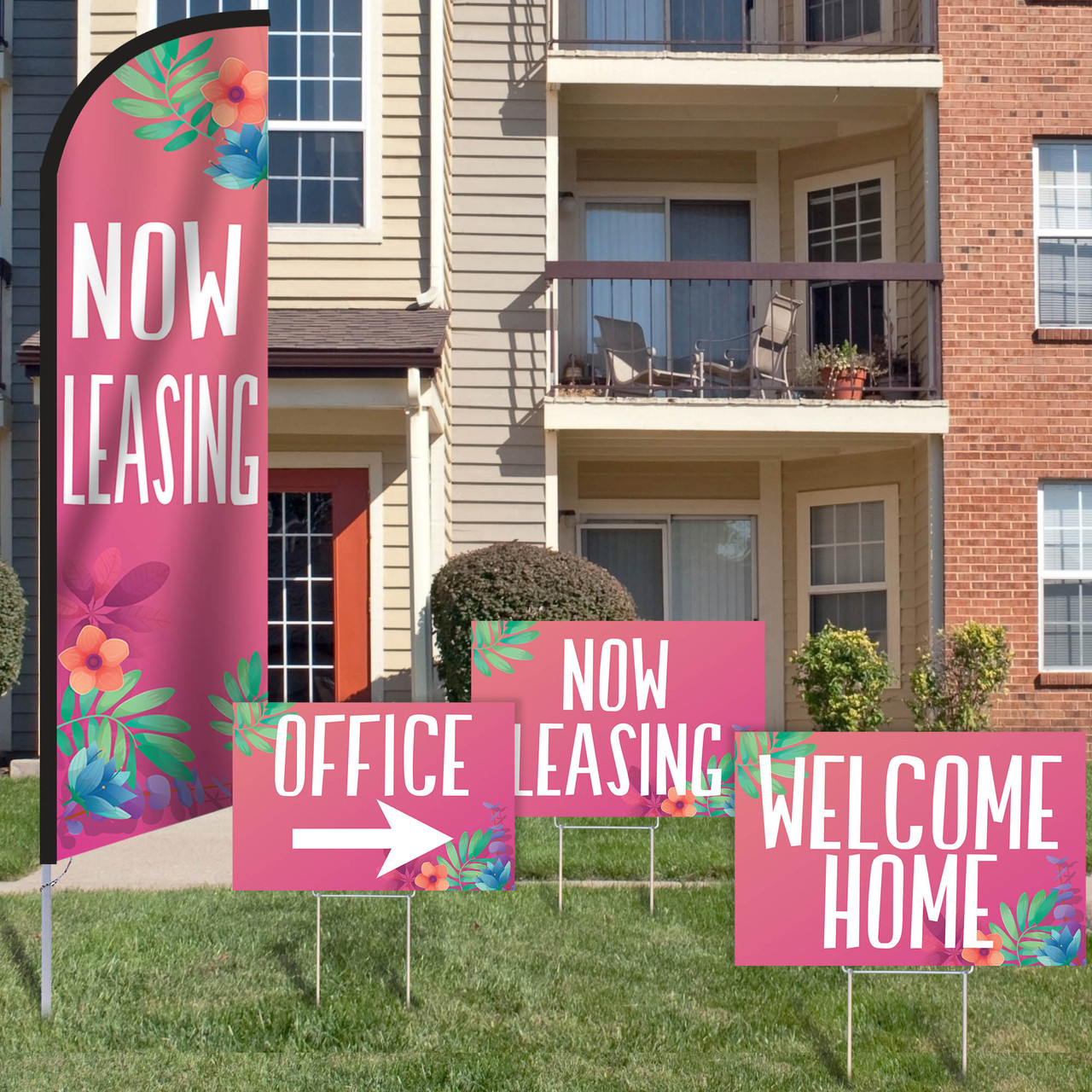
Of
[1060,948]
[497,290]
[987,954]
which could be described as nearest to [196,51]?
[987,954]

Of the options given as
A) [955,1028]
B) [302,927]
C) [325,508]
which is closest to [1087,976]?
[955,1028]

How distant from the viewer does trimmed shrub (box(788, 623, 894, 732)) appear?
37.0 feet

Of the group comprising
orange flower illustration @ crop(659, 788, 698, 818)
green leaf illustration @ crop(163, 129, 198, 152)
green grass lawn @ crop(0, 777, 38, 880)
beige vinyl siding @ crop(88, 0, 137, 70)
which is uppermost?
beige vinyl siding @ crop(88, 0, 137, 70)

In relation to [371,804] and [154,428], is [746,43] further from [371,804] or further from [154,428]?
[371,804]

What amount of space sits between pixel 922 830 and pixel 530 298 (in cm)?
827

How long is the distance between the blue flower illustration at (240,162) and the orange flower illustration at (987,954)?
3.76 metres

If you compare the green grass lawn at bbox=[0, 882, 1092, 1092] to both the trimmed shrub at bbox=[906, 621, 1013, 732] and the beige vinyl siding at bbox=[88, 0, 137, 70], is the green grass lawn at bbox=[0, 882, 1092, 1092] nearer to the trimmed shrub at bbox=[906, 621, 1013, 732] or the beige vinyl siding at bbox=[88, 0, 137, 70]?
the trimmed shrub at bbox=[906, 621, 1013, 732]

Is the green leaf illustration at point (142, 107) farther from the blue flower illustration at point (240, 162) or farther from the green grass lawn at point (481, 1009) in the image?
the green grass lawn at point (481, 1009)

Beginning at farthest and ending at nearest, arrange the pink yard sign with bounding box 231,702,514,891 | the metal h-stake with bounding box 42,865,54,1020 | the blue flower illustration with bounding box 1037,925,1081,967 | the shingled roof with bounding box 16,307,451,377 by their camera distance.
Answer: the shingled roof with bounding box 16,307,451,377
the pink yard sign with bounding box 231,702,514,891
the metal h-stake with bounding box 42,865,54,1020
the blue flower illustration with bounding box 1037,925,1081,967

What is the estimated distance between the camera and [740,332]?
13469 millimetres

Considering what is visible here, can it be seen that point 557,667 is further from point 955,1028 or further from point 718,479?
point 718,479

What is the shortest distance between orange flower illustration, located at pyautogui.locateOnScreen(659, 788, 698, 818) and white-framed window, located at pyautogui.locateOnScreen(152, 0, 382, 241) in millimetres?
6321

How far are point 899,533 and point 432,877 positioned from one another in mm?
8832

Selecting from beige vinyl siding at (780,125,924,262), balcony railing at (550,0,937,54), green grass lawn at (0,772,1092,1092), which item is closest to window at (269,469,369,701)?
green grass lawn at (0,772,1092,1092)
